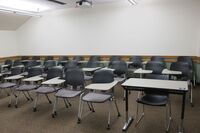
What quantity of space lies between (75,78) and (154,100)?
6.00 ft

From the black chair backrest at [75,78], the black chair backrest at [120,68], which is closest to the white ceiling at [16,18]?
the black chair backrest at [120,68]

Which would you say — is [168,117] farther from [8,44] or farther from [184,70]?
[8,44]

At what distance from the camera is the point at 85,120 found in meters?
3.58

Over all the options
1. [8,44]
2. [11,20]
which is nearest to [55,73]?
[11,20]

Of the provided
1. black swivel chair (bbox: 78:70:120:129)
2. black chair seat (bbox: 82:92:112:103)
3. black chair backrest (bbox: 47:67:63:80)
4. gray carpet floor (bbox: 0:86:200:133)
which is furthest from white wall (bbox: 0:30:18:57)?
black chair seat (bbox: 82:92:112:103)

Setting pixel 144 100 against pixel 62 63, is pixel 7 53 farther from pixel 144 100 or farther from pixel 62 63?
pixel 144 100

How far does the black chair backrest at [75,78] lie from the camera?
4062mm

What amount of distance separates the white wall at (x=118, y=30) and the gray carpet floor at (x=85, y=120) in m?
2.49

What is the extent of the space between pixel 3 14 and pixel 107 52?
4370mm

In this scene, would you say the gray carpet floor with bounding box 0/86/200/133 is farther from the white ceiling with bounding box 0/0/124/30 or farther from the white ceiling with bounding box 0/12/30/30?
the white ceiling with bounding box 0/12/30/30

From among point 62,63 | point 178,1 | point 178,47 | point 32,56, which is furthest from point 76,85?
point 32,56

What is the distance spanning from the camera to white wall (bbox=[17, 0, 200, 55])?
19.8 ft

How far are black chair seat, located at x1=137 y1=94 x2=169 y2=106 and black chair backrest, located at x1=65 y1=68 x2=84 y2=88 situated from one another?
1454 millimetres

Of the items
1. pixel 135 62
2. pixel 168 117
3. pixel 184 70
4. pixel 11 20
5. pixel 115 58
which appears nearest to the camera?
pixel 168 117
